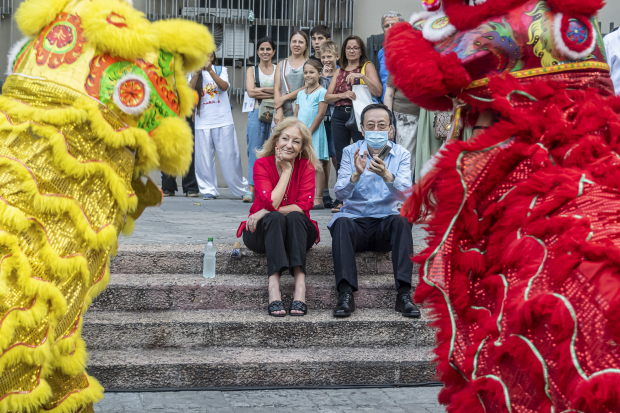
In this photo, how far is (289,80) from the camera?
25.0 feet

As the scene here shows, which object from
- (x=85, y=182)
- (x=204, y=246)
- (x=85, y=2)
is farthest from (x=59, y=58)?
(x=204, y=246)

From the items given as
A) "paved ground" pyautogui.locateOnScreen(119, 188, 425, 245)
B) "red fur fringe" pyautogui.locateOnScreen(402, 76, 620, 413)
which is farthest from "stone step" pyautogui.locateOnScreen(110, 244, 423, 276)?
"red fur fringe" pyautogui.locateOnScreen(402, 76, 620, 413)

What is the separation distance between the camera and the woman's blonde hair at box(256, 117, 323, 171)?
4.82m

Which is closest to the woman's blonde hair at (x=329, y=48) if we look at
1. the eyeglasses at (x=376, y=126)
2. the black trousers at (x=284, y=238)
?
the eyeglasses at (x=376, y=126)

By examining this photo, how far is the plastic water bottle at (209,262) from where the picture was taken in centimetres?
455

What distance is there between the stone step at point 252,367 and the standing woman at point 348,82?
3.18 m

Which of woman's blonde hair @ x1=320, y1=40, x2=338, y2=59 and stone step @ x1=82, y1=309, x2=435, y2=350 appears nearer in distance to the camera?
stone step @ x1=82, y1=309, x2=435, y2=350

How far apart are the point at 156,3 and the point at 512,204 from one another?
30.0 ft

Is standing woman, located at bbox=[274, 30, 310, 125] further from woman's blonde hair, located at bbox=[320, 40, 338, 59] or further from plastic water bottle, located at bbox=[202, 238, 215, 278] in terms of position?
plastic water bottle, located at bbox=[202, 238, 215, 278]

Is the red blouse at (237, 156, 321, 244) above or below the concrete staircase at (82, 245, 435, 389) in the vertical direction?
above

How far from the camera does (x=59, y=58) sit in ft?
6.91

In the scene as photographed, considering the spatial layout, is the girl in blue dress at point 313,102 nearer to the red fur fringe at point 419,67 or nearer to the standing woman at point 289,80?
the standing woman at point 289,80

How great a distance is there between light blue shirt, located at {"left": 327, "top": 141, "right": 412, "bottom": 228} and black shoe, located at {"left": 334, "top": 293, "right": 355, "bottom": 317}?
0.65 m

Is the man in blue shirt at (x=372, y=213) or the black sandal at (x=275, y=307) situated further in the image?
the man in blue shirt at (x=372, y=213)
